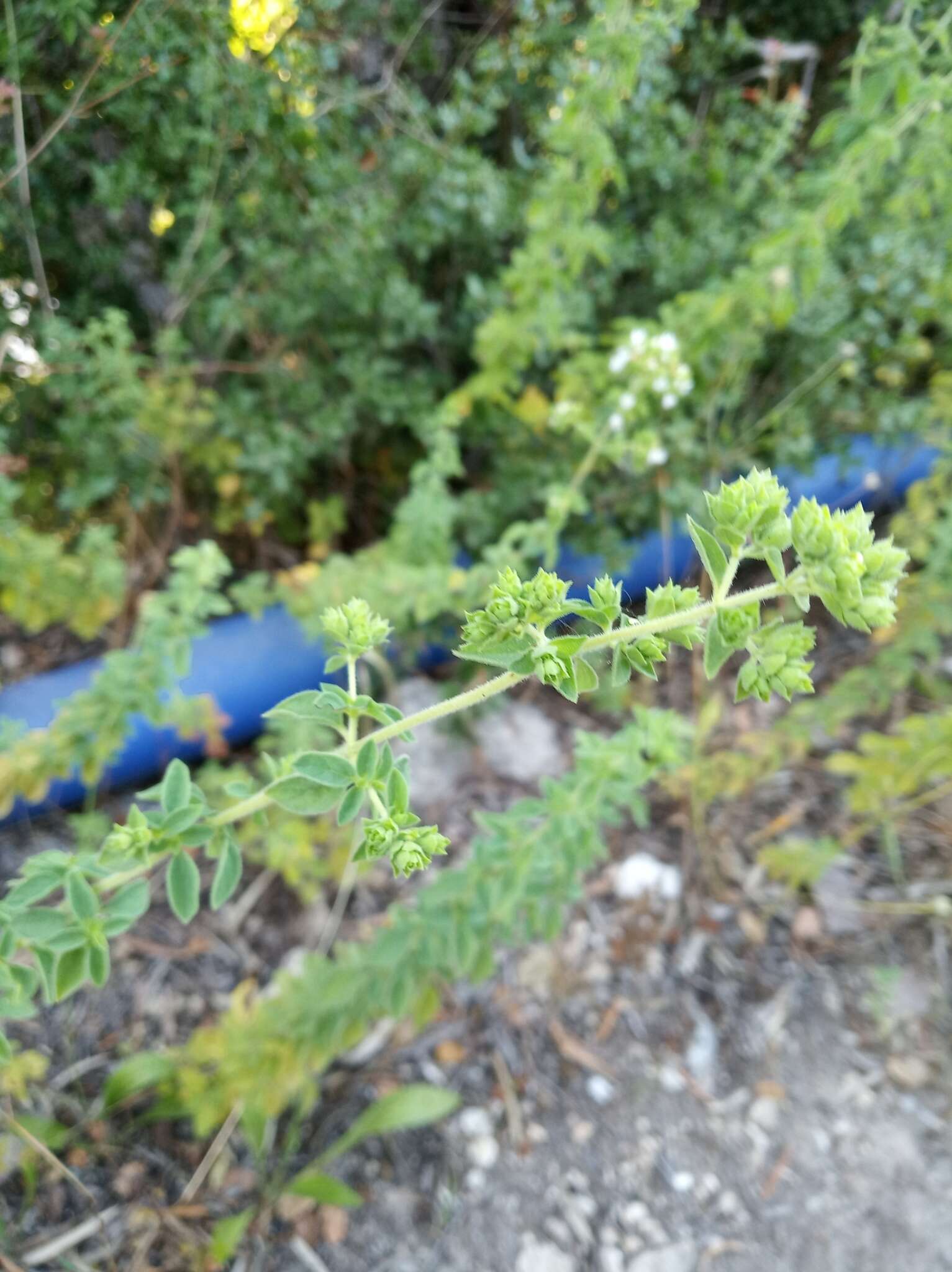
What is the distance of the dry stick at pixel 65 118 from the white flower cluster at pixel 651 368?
119cm

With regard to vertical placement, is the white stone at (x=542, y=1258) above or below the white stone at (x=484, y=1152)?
below

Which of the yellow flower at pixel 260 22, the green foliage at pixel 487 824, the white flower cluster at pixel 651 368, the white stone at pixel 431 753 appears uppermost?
the yellow flower at pixel 260 22

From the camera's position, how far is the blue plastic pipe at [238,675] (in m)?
2.08

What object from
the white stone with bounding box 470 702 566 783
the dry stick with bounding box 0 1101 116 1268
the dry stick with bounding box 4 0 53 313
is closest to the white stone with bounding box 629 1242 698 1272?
the dry stick with bounding box 0 1101 116 1268

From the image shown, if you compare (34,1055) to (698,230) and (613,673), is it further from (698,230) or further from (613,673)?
(698,230)

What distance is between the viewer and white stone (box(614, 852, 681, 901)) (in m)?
2.13

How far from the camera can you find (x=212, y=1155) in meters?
1.63

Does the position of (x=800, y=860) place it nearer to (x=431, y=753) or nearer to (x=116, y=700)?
(x=431, y=753)

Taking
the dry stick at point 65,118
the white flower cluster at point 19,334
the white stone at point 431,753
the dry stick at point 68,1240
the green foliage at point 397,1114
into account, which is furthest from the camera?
the white stone at point 431,753

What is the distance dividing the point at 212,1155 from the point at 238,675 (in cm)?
112

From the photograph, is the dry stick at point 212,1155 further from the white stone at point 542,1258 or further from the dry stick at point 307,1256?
the white stone at point 542,1258

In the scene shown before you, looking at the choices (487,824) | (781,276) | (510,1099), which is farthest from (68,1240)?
(781,276)

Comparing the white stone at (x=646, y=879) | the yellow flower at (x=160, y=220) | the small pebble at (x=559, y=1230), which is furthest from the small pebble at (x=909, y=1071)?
the yellow flower at (x=160, y=220)

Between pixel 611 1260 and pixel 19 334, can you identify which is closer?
pixel 611 1260
